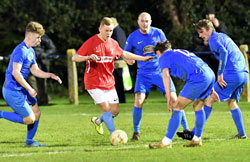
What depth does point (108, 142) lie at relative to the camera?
10633 mm

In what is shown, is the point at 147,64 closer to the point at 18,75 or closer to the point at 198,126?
the point at 198,126

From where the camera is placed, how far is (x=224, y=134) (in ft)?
36.6

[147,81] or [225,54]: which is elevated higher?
[225,54]

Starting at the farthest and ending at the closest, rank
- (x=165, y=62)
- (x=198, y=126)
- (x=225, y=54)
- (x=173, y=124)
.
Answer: (x=225, y=54) → (x=198, y=126) → (x=165, y=62) → (x=173, y=124)

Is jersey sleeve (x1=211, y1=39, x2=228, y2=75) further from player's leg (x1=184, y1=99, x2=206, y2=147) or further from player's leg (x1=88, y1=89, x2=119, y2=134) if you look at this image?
player's leg (x1=88, y1=89, x2=119, y2=134)

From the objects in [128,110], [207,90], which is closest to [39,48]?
[128,110]

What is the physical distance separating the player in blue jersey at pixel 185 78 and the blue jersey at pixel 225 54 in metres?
0.77

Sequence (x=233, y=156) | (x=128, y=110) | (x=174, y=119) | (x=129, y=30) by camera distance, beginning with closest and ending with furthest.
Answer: (x=233, y=156)
(x=174, y=119)
(x=128, y=110)
(x=129, y=30)

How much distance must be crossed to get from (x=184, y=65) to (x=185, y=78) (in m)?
0.21

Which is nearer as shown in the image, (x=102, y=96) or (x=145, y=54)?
(x=102, y=96)

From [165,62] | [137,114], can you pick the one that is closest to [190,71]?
[165,62]

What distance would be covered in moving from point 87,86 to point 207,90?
1.93 metres

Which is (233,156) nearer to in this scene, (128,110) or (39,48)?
(128,110)

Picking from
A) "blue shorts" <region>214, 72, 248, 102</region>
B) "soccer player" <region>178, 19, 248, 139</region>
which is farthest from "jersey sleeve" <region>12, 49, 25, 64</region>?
"blue shorts" <region>214, 72, 248, 102</region>
